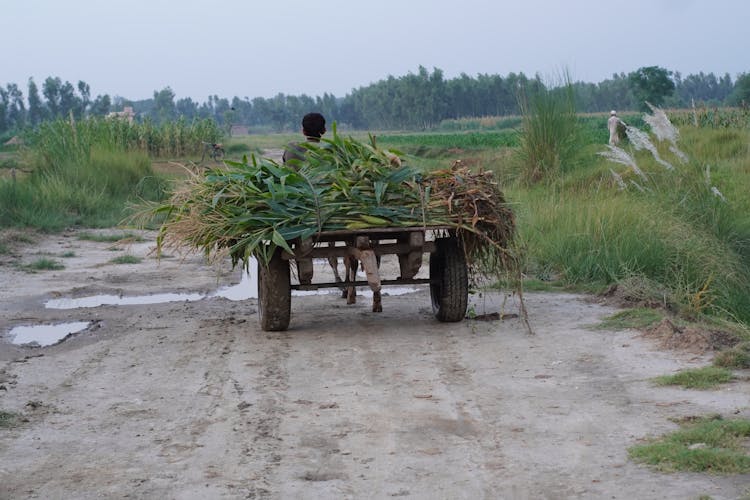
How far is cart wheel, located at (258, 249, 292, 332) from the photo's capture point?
8312 millimetres

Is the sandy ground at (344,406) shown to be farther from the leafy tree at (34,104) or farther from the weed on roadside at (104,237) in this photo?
the leafy tree at (34,104)

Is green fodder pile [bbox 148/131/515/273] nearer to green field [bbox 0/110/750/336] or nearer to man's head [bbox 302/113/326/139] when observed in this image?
green field [bbox 0/110/750/336]

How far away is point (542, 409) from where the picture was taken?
5.99 metres

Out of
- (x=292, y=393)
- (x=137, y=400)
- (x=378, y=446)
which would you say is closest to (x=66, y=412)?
(x=137, y=400)

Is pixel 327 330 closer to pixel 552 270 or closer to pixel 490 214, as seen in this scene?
pixel 490 214

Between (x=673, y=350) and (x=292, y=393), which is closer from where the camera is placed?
(x=292, y=393)

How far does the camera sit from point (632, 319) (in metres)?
8.69

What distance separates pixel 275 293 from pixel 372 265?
945 mm

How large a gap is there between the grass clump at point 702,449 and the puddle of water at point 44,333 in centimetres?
553

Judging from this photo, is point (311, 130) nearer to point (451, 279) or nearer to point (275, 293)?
point (275, 293)

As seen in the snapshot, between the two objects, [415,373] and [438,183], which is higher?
[438,183]

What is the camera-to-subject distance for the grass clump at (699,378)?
6.35 m

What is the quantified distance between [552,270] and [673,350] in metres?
4.22

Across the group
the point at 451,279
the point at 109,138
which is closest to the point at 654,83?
the point at 109,138
